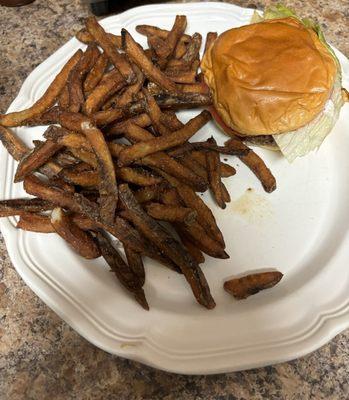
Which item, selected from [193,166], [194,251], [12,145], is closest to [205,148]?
[193,166]

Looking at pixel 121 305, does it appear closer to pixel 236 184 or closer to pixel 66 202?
pixel 66 202

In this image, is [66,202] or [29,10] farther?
[29,10]

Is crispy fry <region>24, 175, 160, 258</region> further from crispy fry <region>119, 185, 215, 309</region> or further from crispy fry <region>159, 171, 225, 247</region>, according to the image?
crispy fry <region>159, 171, 225, 247</region>

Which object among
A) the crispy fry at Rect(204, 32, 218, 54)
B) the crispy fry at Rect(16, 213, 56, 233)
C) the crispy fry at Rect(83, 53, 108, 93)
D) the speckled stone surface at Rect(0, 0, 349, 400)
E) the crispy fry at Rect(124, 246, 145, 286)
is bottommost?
the speckled stone surface at Rect(0, 0, 349, 400)

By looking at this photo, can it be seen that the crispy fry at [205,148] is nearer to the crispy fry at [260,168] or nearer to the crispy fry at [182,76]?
the crispy fry at [260,168]

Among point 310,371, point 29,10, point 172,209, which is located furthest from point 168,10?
point 310,371

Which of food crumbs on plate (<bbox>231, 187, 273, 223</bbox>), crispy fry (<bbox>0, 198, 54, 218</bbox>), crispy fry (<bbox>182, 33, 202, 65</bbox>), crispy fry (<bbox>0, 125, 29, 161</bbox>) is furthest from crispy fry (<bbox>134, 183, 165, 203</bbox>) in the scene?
crispy fry (<bbox>182, 33, 202, 65</bbox>)
